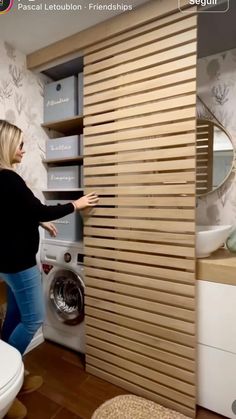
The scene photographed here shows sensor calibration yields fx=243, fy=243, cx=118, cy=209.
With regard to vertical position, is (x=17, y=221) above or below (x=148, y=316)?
above

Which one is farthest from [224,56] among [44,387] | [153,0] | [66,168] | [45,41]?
[44,387]

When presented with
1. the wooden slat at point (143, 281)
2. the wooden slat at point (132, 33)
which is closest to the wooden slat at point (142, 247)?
the wooden slat at point (143, 281)

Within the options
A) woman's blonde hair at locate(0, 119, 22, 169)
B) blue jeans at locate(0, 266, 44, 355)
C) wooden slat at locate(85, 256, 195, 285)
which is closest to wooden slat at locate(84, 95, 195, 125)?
woman's blonde hair at locate(0, 119, 22, 169)

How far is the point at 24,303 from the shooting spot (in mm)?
1394

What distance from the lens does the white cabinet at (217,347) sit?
128 centimetres

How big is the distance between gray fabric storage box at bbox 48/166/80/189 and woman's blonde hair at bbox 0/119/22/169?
608 mm

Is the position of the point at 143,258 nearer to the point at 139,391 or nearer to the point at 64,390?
the point at 139,391

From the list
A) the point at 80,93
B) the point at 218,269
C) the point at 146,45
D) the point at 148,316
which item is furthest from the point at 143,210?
the point at 80,93

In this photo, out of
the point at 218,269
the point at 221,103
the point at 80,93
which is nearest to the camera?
the point at 218,269

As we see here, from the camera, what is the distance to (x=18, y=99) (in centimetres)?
187

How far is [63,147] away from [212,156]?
1.15 metres

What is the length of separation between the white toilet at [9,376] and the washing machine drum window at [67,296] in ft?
2.44

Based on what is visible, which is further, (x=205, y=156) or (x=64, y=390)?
(x=205, y=156)

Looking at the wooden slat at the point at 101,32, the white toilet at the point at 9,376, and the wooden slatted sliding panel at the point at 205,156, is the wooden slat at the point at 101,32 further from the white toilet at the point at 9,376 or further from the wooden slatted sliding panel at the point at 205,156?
the white toilet at the point at 9,376
